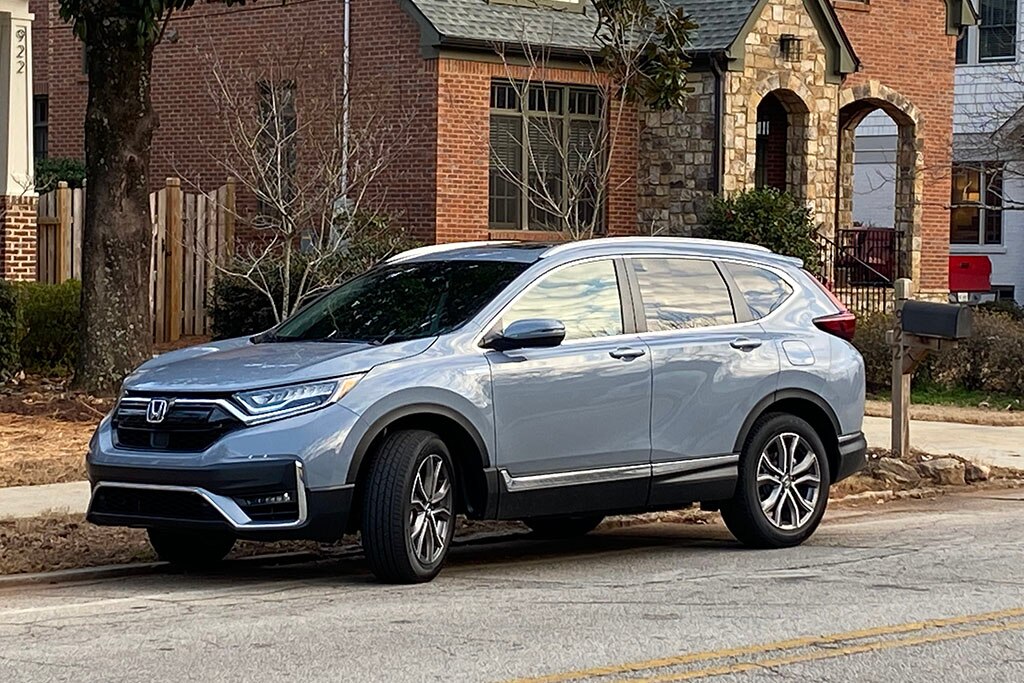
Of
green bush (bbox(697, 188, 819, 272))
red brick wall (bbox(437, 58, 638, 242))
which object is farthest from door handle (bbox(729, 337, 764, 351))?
green bush (bbox(697, 188, 819, 272))

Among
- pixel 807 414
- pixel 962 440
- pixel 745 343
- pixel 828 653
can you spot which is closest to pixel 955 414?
pixel 962 440

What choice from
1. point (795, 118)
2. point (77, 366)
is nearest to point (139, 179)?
point (77, 366)

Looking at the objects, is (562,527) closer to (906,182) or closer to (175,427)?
(175,427)

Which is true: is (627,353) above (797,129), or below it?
below

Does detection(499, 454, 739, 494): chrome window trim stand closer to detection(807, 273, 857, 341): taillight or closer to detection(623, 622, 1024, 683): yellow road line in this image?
detection(807, 273, 857, 341): taillight

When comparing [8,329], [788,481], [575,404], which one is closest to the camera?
[575,404]

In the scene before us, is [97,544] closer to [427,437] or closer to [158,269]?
[427,437]

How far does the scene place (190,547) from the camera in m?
10.1

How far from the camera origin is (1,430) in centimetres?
1583

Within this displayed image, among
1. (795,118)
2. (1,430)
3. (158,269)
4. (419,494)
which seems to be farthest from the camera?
(795,118)

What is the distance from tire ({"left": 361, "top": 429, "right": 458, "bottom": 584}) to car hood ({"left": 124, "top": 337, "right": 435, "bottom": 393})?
45 centimetres

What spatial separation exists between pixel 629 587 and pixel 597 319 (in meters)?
1.63

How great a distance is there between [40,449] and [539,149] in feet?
40.6

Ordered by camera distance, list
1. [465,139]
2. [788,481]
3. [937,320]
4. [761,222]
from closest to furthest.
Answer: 1. [788,481]
2. [937,320]
3. [465,139]
4. [761,222]
